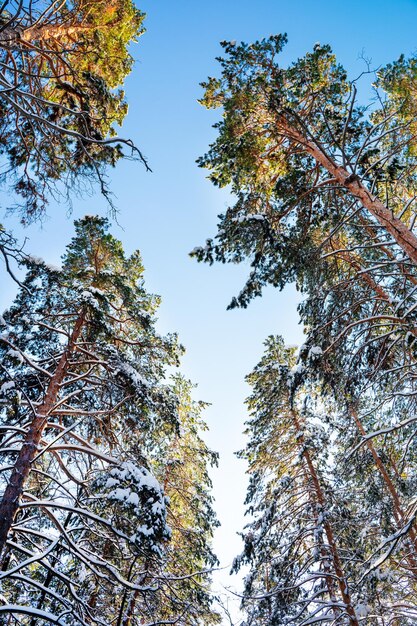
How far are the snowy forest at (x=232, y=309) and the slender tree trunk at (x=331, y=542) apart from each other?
2.5 inches

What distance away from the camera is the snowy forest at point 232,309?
558 centimetres

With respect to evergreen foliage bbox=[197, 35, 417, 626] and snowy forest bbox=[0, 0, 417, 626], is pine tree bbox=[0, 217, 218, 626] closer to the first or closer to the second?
snowy forest bbox=[0, 0, 417, 626]

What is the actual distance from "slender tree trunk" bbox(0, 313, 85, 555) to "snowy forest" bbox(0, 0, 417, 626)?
3cm

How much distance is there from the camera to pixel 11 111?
216 inches

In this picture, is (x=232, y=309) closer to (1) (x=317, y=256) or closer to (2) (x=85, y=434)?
(1) (x=317, y=256)

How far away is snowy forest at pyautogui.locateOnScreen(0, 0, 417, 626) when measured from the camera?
558 centimetres

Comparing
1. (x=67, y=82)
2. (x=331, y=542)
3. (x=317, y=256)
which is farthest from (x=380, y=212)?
(x=331, y=542)

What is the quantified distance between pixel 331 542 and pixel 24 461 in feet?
23.4

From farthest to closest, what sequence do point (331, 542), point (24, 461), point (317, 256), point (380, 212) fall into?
point (331, 542) → point (317, 256) → point (380, 212) → point (24, 461)

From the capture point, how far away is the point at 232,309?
25.8 feet

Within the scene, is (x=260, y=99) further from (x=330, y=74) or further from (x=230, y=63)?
(x=330, y=74)

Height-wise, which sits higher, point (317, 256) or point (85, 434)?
point (317, 256)

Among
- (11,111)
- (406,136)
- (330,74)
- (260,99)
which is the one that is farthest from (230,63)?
(11,111)

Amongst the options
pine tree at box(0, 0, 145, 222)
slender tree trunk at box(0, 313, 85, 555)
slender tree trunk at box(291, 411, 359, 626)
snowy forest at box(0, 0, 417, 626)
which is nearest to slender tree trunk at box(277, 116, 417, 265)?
snowy forest at box(0, 0, 417, 626)
